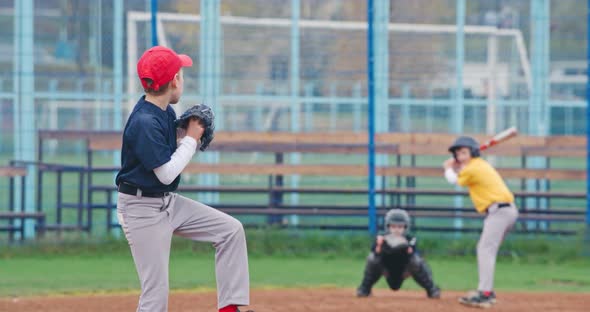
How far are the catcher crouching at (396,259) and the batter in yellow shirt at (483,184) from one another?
602 mm

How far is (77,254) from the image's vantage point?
38.8 ft

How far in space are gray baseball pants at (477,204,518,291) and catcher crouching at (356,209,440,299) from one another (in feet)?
1.48

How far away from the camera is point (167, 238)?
18.7 feet

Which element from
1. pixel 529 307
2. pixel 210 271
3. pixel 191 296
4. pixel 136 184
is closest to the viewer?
pixel 136 184

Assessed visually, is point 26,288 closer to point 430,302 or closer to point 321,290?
point 321,290

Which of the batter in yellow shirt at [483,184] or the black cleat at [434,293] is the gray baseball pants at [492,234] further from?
the black cleat at [434,293]

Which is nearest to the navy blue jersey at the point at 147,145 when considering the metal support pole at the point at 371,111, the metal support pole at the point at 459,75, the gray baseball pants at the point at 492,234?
the gray baseball pants at the point at 492,234

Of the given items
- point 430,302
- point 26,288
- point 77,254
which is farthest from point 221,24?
point 430,302

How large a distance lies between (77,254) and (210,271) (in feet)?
5.98

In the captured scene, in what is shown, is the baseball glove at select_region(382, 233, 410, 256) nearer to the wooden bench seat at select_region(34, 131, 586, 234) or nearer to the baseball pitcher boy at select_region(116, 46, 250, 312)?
the baseball pitcher boy at select_region(116, 46, 250, 312)

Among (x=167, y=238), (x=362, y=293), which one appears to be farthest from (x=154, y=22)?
(x=167, y=238)

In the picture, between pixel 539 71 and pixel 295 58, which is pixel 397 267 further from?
pixel 539 71

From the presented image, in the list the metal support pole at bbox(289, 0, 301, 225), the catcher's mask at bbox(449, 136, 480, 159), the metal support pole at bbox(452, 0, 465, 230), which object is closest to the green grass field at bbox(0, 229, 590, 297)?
the metal support pole at bbox(289, 0, 301, 225)

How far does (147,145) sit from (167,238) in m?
0.57
